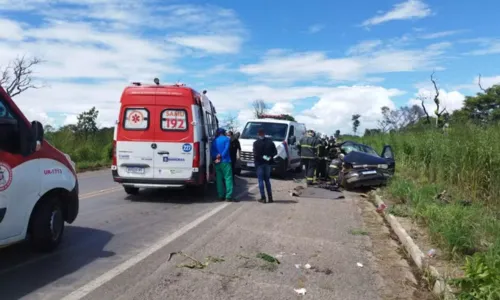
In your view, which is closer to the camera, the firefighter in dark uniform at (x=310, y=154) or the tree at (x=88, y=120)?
the firefighter in dark uniform at (x=310, y=154)

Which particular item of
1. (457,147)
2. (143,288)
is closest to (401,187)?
(457,147)

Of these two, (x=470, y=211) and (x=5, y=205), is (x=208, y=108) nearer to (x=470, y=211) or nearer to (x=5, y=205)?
(x=470, y=211)

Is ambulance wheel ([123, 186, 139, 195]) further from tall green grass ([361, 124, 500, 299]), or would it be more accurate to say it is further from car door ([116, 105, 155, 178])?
tall green grass ([361, 124, 500, 299])

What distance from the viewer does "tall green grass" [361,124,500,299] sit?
15.9 feet

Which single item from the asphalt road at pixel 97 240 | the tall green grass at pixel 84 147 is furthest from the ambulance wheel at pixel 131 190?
the tall green grass at pixel 84 147

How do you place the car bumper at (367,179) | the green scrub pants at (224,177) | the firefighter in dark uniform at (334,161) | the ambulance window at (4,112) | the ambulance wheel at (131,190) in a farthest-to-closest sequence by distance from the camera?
1. the firefighter in dark uniform at (334,161)
2. the car bumper at (367,179)
3. the ambulance wheel at (131,190)
4. the green scrub pants at (224,177)
5. the ambulance window at (4,112)

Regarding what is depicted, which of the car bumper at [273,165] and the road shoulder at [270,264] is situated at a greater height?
the car bumper at [273,165]

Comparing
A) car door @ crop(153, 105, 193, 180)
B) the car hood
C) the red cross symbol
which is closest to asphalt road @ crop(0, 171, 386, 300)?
car door @ crop(153, 105, 193, 180)

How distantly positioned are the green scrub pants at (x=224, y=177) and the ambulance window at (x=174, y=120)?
133 cm

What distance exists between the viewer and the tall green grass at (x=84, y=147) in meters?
23.6

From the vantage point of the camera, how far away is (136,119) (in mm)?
11297

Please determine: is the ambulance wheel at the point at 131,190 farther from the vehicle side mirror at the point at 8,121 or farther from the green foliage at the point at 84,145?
the green foliage at the point at 84,145

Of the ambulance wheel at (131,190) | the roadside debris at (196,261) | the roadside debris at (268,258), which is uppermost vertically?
the ambulance wheel at (131,190)

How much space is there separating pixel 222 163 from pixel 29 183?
6290 mm
